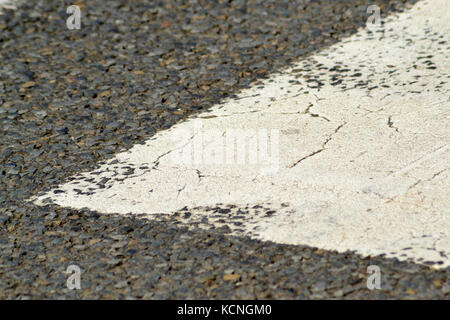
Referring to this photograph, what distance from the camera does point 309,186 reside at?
3.78m

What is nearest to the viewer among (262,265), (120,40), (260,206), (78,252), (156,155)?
(262,265)

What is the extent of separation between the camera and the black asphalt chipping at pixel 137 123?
316cm

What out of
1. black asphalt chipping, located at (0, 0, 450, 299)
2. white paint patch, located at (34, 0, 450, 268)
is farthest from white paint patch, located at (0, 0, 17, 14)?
white paint patch, located at (34, 0, 450, 268)

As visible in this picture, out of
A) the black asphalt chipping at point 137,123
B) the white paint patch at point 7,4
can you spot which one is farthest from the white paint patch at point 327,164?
the white paint patch at point 7,4

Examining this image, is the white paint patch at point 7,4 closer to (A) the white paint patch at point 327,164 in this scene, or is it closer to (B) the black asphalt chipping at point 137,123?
(B) the black asphalt chipping at point 137,123

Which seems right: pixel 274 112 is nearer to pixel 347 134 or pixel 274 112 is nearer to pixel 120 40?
pixel 347 134

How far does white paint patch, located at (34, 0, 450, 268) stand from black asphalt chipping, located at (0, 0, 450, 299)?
0.40ft

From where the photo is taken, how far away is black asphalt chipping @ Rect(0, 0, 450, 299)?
316 centimetres

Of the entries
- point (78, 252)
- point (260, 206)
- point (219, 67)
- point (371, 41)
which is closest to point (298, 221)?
point (260, 206)

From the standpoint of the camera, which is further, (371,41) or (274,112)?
(371,41)

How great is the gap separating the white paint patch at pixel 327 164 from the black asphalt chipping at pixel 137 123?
0.12 m

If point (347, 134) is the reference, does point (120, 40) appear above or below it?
above
